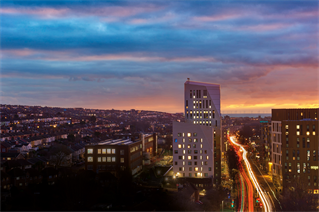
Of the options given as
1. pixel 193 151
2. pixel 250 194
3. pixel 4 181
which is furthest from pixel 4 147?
pixel 250 194

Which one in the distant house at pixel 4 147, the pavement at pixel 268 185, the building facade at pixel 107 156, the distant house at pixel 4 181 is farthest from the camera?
the distant house at pixel 4 147

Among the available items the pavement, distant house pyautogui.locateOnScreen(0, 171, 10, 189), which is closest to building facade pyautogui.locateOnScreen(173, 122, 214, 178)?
the pavement

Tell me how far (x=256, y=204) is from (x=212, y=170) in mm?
12057

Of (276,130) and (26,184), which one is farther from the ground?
(276,130)

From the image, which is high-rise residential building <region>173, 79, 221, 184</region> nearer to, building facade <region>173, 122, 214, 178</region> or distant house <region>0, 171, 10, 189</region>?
building facade <region>173, 122, 214, 178</region>

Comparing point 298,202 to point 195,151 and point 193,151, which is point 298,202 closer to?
point 195,151

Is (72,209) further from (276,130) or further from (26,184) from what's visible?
(276,130)

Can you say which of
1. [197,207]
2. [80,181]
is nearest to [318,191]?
[197,207]

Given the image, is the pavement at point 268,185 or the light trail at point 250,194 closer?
the light trail at point 250,194

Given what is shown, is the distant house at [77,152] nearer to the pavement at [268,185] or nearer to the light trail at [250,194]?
the light trail at [250,194]

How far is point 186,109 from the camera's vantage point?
64688mm

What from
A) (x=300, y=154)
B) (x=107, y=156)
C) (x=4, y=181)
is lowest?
(x=4, y=181)

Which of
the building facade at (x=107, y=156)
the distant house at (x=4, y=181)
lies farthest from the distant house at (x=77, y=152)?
the distant house at (x=4, y=181)

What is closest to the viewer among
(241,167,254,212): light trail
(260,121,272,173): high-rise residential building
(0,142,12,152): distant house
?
(241,167,254,212): light trail
